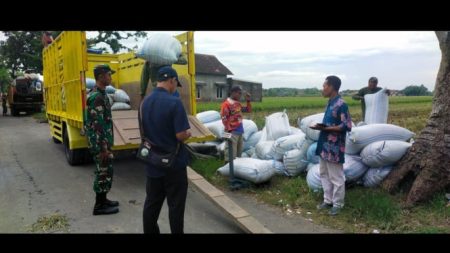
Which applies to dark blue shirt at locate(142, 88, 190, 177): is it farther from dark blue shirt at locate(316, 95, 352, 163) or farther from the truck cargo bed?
the truck cargo bed

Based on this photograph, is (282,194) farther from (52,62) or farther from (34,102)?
(34,102)

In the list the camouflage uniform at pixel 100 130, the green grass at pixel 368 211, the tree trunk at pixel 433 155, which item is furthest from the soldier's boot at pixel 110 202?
the tree trunk at pixel 433 155

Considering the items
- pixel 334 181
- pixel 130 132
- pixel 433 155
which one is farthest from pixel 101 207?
pixel 433 155

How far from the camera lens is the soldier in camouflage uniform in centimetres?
412

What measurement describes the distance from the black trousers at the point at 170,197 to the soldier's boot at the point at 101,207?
1261 mm

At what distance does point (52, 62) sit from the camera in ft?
25.3

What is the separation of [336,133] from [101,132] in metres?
2.62

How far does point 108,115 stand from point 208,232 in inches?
67.6

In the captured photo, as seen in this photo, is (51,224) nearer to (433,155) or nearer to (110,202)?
(110,202)

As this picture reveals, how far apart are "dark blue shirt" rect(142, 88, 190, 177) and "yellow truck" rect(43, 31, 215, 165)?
2179mm

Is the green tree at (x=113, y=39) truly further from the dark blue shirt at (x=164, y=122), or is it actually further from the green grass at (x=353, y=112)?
the dark blue shirt at (x=164, y=122)

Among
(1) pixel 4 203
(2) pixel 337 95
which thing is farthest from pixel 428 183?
(1) pixel 4 203

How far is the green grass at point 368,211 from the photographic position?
387cm
